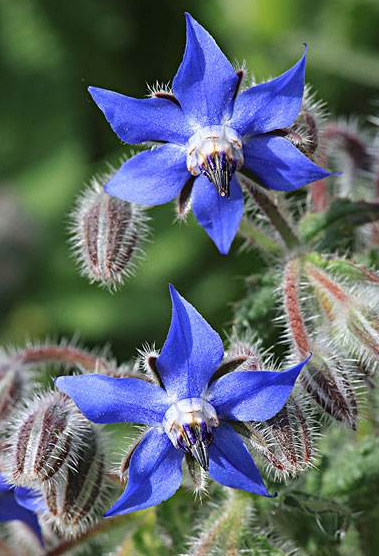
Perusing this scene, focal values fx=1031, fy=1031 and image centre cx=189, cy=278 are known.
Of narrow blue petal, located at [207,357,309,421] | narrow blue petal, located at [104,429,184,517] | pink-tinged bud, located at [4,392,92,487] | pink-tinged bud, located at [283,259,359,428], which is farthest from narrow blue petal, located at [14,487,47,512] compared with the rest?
pink-tinged bud, located at [283,259,359,428]

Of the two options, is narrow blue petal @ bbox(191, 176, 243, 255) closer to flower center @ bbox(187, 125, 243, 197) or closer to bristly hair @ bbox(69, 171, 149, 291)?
flower center @ bbox(187, 125, 243, 197)

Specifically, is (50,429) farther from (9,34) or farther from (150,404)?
(9,34)

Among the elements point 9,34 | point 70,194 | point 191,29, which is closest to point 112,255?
point 191,29

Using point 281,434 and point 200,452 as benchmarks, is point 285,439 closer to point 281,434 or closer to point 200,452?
point 281,434

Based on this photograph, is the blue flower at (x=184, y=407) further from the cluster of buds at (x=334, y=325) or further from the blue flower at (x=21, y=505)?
the blue flower at (x=21, y=505)

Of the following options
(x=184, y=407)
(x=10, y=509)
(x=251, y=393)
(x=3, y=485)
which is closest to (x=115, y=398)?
(x=184, y=407)

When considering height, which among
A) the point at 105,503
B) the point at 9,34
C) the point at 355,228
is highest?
the point at 9,34

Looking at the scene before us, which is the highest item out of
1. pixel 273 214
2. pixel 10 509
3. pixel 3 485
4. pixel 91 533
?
pixel 273 214
